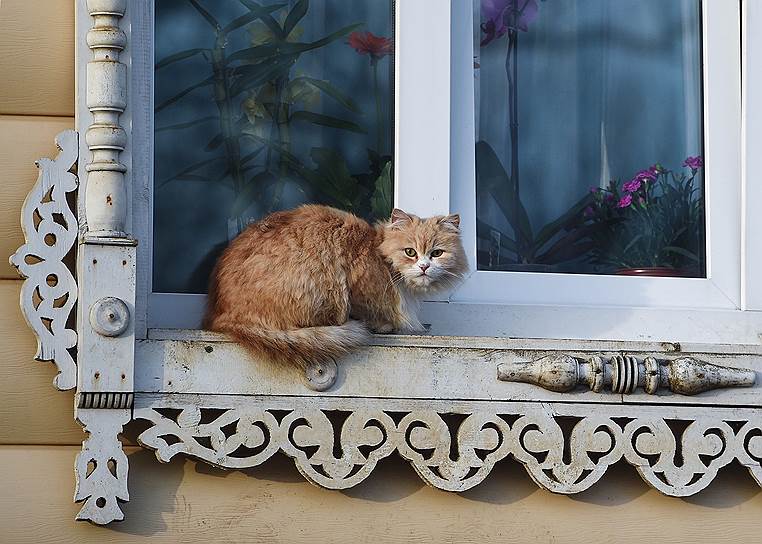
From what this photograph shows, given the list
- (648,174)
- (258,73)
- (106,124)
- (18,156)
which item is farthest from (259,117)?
(648,174)

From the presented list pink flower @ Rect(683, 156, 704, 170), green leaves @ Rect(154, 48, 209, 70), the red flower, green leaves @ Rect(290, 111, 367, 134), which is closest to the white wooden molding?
green leaves @ Rect(154, 48, 209, 70)

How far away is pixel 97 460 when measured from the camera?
2.18 metres

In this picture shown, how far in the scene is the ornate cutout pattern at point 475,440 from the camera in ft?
7.29

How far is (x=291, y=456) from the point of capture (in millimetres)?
2227

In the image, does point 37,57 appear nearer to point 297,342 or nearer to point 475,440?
point 297,342

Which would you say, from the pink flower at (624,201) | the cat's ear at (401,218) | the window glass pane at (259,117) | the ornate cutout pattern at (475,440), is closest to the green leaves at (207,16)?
the window glass pane at (259,117)

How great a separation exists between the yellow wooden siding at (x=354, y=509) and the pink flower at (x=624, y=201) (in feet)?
1.80

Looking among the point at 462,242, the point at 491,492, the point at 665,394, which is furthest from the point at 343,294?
the point at 665,394

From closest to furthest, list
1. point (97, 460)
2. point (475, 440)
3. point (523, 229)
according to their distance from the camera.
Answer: point (97, 460)
point (475, 440)
point (523, 229)

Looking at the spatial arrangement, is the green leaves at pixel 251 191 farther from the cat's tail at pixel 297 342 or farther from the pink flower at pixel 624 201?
the pink flower at pixel 624 201

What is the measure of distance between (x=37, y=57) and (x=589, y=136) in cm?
109

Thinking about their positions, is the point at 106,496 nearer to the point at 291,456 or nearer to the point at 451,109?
the point at 291,456

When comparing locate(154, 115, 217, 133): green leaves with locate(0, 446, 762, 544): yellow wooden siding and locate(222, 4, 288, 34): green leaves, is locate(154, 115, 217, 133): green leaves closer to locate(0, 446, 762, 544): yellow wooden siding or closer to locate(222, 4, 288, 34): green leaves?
locate(222, 4, 288, 34): green leaves

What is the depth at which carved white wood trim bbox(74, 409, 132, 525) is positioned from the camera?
2180 mm
